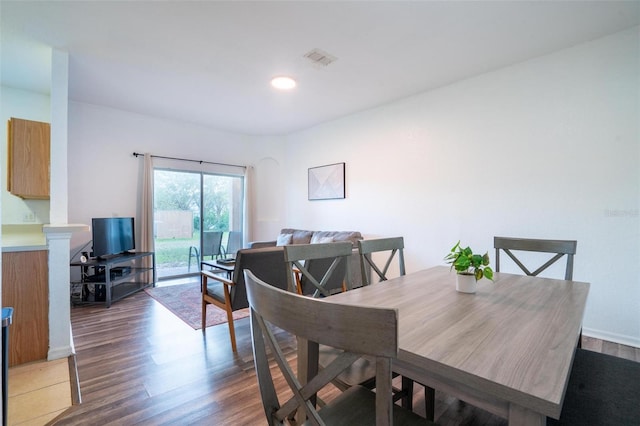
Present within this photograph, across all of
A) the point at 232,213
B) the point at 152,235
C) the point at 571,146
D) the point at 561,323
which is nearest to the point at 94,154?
the point at 152,235

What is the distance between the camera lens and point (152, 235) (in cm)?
475

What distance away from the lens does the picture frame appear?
16.3 feet

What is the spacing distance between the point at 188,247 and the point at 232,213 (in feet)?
3.45

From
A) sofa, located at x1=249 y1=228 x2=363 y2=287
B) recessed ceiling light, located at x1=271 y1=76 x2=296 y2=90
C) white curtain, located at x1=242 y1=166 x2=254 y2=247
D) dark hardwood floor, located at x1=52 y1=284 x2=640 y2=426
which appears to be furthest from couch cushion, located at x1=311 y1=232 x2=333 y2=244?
recessed ceiling light, located at x1=271 y1=76 x2=296 y2=90

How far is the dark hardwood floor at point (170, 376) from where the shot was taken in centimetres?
167

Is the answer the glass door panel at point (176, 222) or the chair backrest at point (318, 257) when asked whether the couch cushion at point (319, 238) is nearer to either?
the glass door panel at point (176, 222)

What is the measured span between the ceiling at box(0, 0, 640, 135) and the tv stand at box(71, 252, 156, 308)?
2.20m

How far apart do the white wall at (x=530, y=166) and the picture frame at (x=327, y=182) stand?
506 millimetres

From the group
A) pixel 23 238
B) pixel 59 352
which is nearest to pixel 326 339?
pixel 59 352

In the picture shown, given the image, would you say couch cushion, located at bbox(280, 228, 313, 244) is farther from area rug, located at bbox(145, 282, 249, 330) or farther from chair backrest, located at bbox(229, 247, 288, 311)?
chair backrest, located at bbox(229, 247, 288, 311)

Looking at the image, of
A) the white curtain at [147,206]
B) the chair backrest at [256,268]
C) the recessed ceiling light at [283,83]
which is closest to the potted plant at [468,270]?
the chair backrest at [256,268]

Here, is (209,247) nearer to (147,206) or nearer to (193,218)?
(193,218)

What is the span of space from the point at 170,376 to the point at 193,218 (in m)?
3.64

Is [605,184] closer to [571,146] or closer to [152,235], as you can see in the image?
[571,146]
